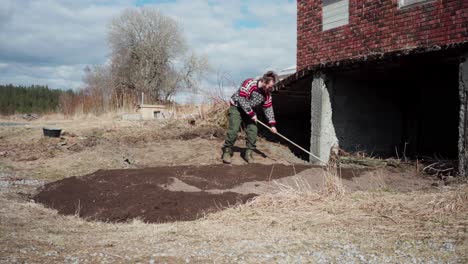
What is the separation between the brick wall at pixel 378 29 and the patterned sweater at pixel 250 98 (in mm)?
2065

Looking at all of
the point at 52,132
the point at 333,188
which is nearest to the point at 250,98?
the point at 333,188

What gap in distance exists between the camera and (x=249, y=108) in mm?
7750

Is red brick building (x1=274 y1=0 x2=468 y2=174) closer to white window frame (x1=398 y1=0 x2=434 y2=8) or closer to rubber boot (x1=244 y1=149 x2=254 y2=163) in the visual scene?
white window frame (x1=398 y1=0 x2=434 y2=8)

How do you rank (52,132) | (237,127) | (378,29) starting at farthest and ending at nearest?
1. (52,132)
2. (378,29)
3. (237,127)

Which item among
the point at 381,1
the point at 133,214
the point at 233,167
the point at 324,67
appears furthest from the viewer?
the point at 381,1

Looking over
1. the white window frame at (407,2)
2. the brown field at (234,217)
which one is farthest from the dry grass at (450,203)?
the white window frame at (407,2)

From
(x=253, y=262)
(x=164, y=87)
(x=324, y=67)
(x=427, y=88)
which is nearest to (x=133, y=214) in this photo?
(x=253, y=262)

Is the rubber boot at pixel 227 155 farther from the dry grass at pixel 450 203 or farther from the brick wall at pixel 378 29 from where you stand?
the dry grass at pixel 450 203

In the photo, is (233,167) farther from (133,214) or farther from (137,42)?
(137,42)

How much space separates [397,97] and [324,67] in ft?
8.62

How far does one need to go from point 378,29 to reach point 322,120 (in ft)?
8.76

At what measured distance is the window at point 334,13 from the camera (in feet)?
32.6

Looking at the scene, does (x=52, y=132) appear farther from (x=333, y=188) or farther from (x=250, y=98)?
(x=333, y=188)

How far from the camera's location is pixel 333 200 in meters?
4.82
